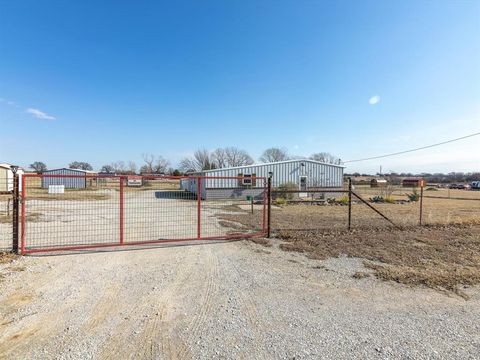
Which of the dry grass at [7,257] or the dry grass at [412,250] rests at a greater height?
the dry grass at [7,257]

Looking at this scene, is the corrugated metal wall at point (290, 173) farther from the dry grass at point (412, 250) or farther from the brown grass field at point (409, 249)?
the dry grass at point (412, 250)

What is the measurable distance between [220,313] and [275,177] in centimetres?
2044

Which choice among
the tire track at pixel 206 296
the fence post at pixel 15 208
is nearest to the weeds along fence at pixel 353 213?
the tire track at pixel 206 296

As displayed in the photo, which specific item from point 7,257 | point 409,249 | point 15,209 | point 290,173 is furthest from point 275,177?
point 7,257

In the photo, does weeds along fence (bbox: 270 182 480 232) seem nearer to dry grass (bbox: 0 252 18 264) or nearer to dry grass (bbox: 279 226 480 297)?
dry grass (bbox: 279 226 480 297)

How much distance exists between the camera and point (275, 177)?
23422mm

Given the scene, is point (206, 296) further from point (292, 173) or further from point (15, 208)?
point (292, 173)

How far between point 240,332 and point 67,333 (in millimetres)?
1988

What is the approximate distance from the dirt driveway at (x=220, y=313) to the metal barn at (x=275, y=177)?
16.9m

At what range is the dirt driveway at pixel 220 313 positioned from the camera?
2.68 m

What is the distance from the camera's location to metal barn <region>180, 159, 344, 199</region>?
22.2 m

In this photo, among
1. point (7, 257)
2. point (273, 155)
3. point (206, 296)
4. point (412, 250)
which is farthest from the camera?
point (273, 155)

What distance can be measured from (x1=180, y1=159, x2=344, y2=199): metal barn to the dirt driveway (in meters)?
16.9

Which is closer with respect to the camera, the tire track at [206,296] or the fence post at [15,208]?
the tire track at [206,296]
